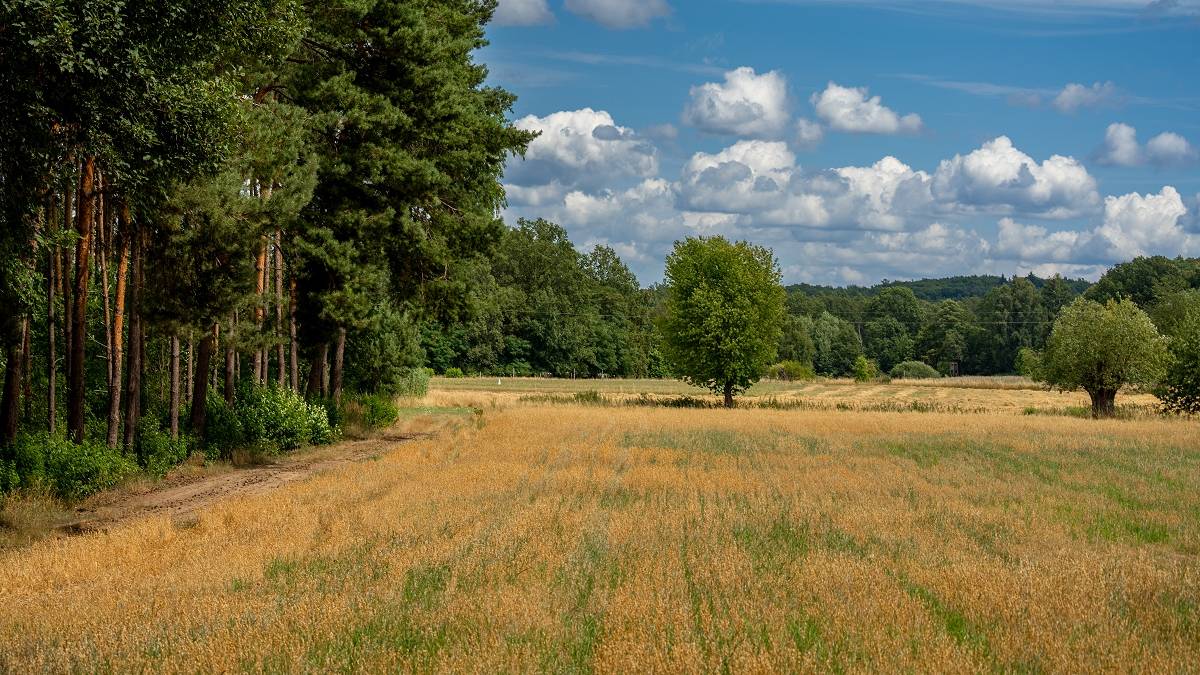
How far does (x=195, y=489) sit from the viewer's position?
65.0 feet

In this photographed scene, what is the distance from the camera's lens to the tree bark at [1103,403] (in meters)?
56.5

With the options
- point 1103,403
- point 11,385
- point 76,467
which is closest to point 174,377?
point 11,385

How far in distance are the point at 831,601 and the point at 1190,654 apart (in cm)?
310

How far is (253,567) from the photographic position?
11.7 m

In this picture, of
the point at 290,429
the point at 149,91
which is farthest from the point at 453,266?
the point at 149,91

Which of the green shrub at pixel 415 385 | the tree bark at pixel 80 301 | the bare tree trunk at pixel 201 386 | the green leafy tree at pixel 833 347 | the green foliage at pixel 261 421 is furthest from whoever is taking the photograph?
the green leafy tree at pixel 833 347

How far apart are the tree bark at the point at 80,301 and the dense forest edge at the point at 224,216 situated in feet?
0.14

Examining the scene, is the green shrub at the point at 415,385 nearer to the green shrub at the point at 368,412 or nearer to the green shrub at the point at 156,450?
the green shrub at the point at 368,412

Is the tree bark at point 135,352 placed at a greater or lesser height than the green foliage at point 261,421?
greater

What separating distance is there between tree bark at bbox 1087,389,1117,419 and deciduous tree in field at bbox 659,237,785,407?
18638 mm

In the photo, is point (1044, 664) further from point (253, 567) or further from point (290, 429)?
point (290, 429)

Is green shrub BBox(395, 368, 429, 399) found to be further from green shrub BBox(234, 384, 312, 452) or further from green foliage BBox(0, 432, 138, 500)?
green foliage BBox(0, 432, 138, 500)

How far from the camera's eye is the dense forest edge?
13383 mm

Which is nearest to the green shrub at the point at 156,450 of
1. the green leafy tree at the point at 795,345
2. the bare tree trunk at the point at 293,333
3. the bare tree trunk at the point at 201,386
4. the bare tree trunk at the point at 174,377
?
the bare tree trunk at the point at 174,377
